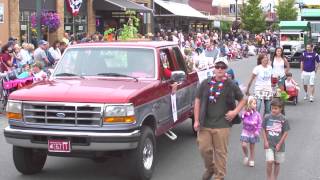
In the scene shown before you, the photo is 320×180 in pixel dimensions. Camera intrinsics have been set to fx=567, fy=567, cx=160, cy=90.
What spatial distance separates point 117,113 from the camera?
696 centimetres

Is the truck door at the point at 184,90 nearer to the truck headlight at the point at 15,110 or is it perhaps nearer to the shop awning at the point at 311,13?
the truck headlight at the point at 15,110

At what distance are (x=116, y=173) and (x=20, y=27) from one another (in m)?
18.7

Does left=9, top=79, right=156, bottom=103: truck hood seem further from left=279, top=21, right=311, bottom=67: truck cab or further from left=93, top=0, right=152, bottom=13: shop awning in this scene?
left=279, top=21, right=311, bottom=67: truck cab

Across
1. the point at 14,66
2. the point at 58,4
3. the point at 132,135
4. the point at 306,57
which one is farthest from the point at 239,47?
the point at 132,135

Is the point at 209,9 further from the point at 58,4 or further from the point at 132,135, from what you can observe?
the point at 132,135

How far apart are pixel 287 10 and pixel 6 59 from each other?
67524mm

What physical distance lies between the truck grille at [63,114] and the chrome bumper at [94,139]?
0.15m

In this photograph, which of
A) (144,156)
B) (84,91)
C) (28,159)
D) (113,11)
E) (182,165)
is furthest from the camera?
(113,11)

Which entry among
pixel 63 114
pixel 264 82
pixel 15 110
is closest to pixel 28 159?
pixel 15 110

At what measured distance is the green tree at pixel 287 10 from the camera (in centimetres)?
7662

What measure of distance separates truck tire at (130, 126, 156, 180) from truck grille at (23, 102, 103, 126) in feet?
2.06

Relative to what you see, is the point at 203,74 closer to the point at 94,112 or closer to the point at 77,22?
the point at 94,112

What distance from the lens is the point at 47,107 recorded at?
7.09 meters

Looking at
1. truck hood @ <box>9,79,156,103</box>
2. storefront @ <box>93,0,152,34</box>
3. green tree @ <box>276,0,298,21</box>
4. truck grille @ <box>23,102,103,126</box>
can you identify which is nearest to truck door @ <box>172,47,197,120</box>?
truck hood @ <box>9,79,156,103</box>
